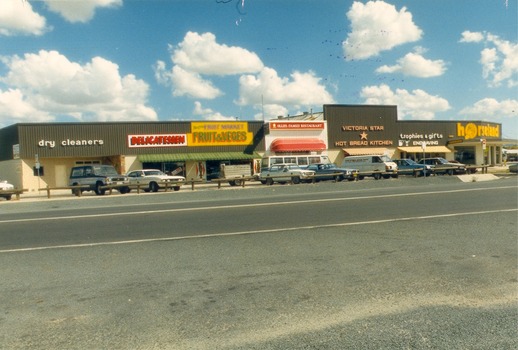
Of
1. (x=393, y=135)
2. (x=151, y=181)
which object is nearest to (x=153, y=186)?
(x=151, y=181)

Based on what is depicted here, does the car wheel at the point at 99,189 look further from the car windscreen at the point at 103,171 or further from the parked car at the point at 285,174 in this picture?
the parked car at the point at 285,174

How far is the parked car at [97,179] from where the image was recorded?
25.6 meters

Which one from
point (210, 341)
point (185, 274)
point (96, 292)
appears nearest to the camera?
point (210, 341)

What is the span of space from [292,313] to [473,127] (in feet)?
178

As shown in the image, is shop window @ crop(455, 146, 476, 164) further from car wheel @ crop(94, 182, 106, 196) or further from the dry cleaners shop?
car wheel @ crop(94, 182, 106, 196)

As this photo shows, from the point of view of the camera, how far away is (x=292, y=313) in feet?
14.8

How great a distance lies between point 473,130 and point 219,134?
32.2 meters

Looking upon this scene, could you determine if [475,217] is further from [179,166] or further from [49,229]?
[179,166]

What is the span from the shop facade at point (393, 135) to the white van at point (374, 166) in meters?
10.7

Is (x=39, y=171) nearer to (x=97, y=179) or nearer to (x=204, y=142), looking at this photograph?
(x=97, y=179)

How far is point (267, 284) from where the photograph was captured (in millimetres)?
5535

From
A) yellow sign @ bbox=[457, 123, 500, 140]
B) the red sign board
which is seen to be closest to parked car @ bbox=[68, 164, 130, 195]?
the red sign board

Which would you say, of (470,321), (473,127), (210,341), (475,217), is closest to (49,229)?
(210,341)

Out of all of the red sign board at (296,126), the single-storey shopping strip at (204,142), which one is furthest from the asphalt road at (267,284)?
the red sign board at (296,126)
